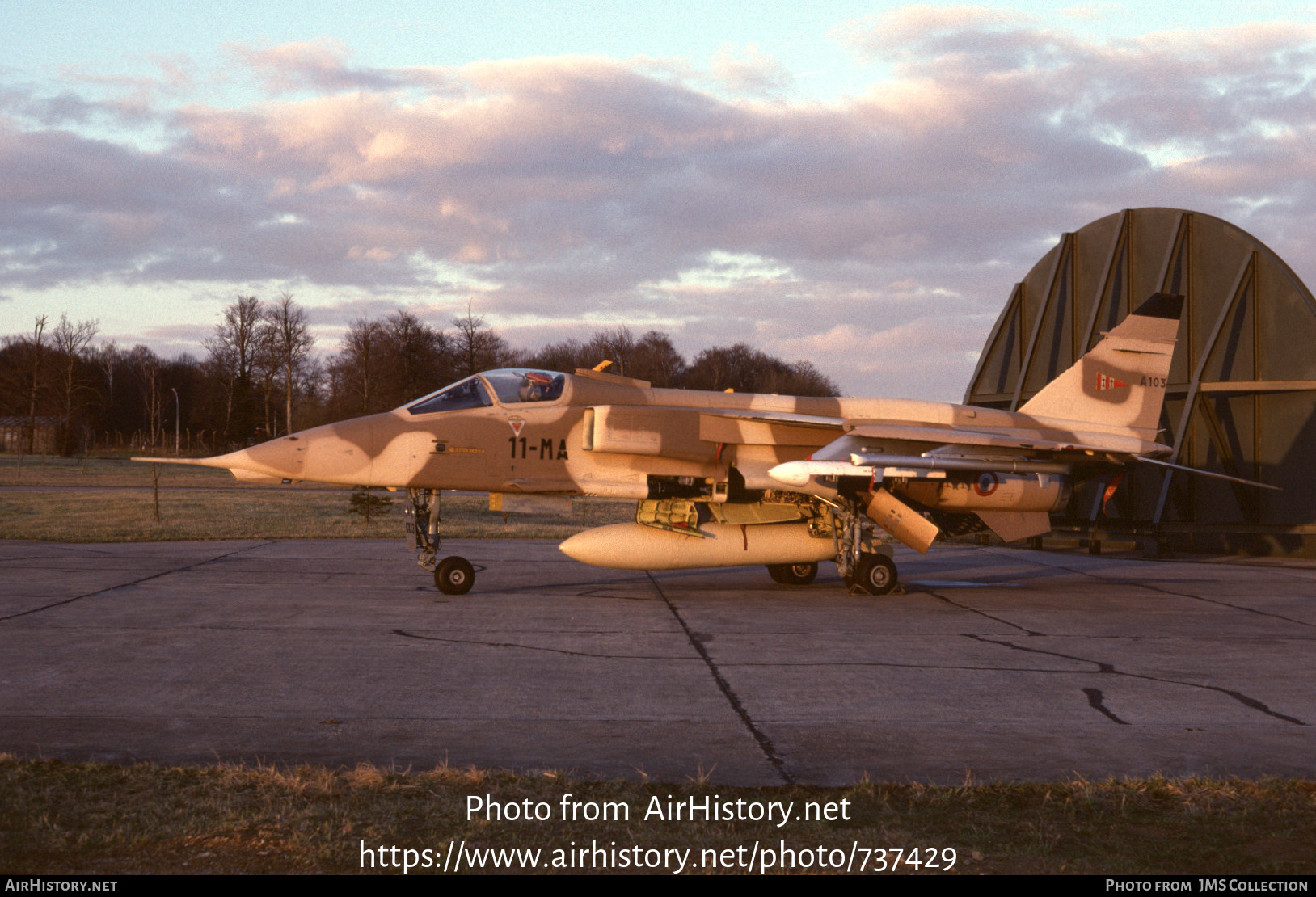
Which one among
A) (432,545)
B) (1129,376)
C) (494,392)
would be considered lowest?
(432,545)

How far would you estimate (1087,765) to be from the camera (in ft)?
18.6

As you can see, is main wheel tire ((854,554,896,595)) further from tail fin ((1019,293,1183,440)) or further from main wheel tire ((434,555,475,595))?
main wheel tire ((434,555,475,595))

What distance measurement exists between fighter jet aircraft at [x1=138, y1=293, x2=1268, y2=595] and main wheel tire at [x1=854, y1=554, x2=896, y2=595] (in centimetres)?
2

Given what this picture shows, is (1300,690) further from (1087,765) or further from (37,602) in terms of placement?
(37,602)

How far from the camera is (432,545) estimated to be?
12898 millimetres

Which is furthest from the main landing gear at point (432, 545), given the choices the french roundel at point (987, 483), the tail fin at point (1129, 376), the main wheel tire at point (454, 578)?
the tail fin at point (1129, 376)

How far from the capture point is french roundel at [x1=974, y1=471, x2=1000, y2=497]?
1411 centimetres

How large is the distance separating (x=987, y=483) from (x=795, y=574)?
121 inches

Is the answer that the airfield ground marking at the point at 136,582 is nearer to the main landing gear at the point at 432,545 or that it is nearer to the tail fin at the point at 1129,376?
the main landing gear at the point at 432,545

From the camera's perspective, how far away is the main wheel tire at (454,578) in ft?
40.8

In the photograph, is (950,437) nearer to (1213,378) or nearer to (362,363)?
(1213,378)

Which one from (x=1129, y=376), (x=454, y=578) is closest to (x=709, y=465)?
(x=454, y=578)

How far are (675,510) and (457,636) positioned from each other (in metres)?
4.80

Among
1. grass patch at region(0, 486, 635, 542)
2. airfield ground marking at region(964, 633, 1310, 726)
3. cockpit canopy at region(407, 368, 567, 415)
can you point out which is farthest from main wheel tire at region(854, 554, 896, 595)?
grass patch at region(0, 486, 635, 542)
